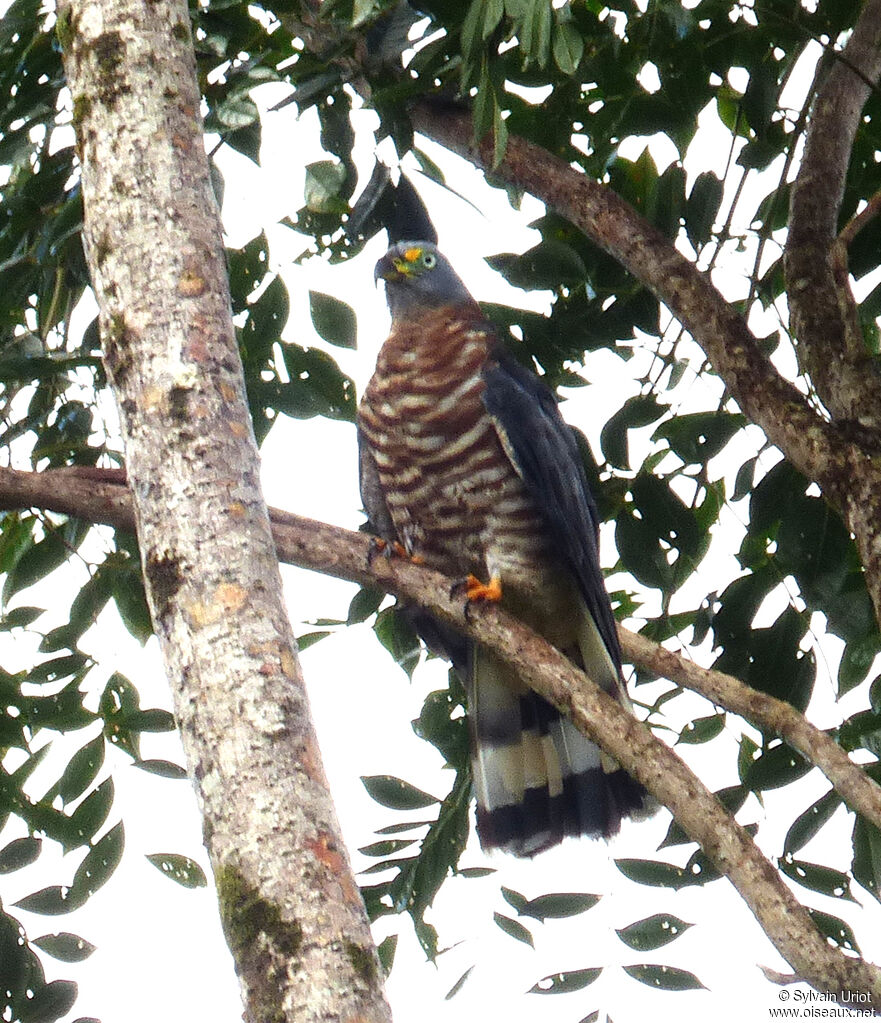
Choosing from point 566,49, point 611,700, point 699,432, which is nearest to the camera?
point 566,49

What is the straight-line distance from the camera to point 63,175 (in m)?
2.64

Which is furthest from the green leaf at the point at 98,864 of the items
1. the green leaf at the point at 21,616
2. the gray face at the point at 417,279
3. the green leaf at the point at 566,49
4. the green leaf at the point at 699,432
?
the green leaf at the point at 566,49

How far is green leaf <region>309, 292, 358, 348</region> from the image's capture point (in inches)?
100

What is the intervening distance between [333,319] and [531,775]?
45.0 inches

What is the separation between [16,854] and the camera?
2.60m

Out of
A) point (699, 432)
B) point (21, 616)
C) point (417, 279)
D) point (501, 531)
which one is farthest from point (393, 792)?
point (417, 279)

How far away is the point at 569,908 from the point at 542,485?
90 centimetres

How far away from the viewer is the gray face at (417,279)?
3.44 m

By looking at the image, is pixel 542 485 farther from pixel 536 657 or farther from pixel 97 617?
pixel 97 617

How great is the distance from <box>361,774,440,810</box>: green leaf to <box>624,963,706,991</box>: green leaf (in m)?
0.58

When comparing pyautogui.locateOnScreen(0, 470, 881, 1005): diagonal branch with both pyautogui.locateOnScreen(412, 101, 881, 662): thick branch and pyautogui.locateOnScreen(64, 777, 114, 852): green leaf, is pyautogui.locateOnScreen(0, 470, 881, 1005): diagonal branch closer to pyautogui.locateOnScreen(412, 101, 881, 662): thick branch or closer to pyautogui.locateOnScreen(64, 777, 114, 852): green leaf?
pyautogui.locateOnScreen(412, 101, 881, 662): thick branch

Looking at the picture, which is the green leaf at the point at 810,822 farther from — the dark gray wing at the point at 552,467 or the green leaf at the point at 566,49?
the green leaf at the point at 566,49

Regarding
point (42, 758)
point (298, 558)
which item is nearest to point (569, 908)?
point (298, 558)

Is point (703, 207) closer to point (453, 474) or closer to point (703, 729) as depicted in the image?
point (453, 474)
